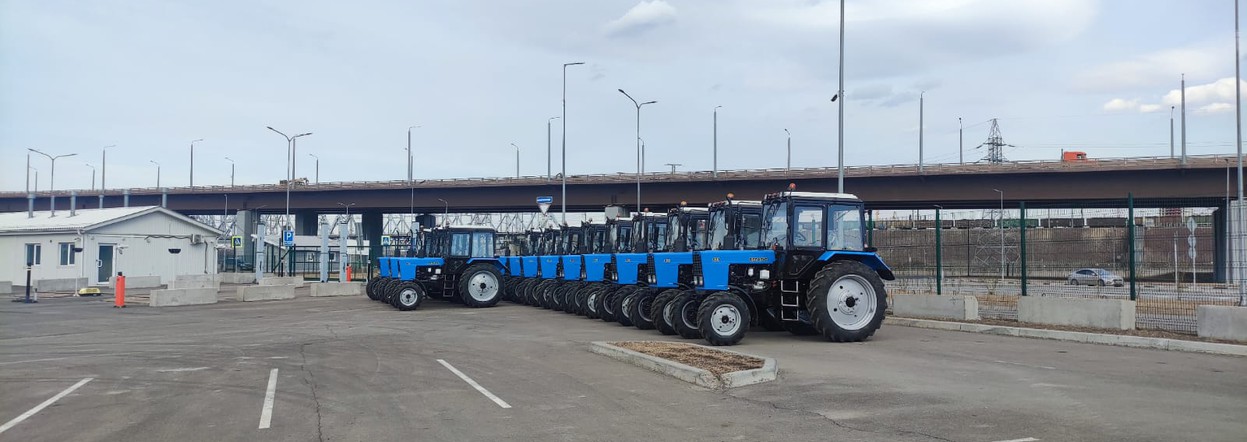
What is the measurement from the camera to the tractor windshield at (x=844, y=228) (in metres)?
16.7

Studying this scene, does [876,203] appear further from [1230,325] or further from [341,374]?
[341,374]

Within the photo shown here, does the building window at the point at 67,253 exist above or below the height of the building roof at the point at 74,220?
below

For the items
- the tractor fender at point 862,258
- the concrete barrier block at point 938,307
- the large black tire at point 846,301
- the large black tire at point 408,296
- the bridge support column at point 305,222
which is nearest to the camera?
the large black tire at point 846,301

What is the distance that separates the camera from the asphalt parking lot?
8.52 m

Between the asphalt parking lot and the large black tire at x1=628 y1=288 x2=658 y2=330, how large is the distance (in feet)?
3.97

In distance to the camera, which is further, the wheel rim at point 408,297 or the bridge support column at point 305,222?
the bridge support column at point 305,222

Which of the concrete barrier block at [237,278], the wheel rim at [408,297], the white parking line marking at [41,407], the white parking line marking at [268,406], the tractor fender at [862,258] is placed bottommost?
the concrete barrier block at [237,278]

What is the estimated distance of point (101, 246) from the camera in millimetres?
44469

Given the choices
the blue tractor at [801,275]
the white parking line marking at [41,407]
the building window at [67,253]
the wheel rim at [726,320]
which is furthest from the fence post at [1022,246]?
the building window at [67,253]

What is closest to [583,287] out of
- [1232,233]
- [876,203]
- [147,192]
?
[1232,233]

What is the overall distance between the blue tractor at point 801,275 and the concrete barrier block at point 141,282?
3689 cm

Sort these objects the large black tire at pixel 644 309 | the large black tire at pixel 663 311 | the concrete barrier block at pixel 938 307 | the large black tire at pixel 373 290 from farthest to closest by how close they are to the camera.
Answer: the large black tire at pixel 373 290, the concrete barrier block at pixel 938 307, the large black tire at pixel 644 309, the large black tire at pixel 663 311

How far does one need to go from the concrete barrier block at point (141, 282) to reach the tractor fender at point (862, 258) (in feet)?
127

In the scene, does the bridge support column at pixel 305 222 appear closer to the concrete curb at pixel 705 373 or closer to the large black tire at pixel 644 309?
the large black tire at pixel 644 309
